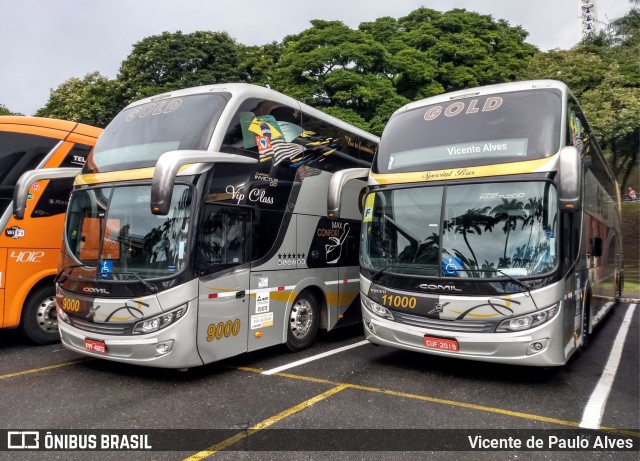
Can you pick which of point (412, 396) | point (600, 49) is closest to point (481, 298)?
point (412, 396)

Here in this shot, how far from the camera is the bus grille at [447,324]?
576 centimetres

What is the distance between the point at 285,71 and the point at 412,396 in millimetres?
22775

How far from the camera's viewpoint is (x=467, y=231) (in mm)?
6043

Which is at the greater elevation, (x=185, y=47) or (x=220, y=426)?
(x=185, y=47)

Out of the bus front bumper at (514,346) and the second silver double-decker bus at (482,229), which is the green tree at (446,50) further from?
the bus front bumper at (514,346)

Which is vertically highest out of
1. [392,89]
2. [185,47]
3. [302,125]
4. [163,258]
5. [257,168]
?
[185,47]

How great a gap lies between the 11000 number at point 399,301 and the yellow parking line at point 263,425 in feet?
4.08

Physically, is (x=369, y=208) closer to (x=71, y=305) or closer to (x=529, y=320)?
(x=529, y=320)

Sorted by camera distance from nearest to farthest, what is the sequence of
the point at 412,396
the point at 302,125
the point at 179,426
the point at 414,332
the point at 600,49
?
the point at 179,426 < the point at 412,396 < the point at 414,332 < the point at 302,125 < the point at 600,49

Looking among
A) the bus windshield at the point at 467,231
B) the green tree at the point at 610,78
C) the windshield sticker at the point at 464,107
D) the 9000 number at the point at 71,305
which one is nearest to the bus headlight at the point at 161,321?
the 9000 number at the point at 71,305

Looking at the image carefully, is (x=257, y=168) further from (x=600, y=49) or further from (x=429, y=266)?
(x=600, y=49)

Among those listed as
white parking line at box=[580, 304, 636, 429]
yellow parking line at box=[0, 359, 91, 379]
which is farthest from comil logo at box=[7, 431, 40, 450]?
white parking line at box=[580, 304, 636, 429]

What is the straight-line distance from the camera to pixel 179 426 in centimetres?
462

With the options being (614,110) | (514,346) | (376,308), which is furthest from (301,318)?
(614,110)
